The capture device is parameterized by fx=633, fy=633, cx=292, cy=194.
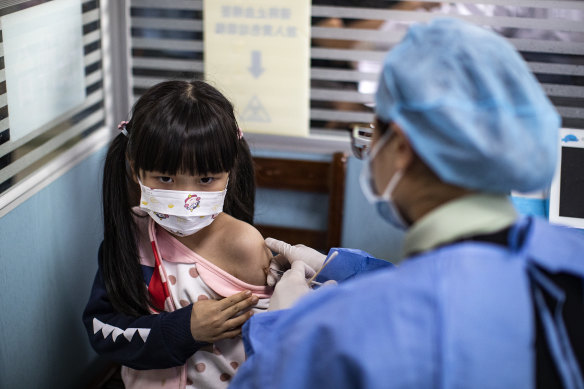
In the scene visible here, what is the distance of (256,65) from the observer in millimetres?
1928

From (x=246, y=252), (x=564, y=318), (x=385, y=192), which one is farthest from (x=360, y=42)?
(x=564, y=318)

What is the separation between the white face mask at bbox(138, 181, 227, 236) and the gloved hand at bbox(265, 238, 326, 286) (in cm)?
15

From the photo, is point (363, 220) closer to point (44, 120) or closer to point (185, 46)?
point (185, 46)

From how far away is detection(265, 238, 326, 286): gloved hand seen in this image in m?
1.23

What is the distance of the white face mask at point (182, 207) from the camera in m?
1.16

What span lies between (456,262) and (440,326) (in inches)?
2.6

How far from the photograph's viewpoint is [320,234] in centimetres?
205

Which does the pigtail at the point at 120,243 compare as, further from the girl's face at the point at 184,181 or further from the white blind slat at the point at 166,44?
the white blind slat at the point at 166,44

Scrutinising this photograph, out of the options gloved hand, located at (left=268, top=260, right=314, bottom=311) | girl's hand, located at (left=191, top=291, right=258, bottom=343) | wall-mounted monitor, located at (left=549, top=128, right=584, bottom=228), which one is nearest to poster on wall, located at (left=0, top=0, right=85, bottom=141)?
girl's hand, located at (left=191, top=291, right=258, bottom=343)

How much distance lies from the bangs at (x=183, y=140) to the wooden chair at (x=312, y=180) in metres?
0.77

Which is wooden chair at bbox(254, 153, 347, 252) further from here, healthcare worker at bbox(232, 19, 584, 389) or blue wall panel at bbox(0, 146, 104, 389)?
healthcare worker at bbox(232, 19, 584, 389)

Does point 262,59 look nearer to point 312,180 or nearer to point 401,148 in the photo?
point 312,180

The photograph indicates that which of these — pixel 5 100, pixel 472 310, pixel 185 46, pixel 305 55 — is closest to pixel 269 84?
pixel 305 55

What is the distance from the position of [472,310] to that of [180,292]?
79 centimetres
